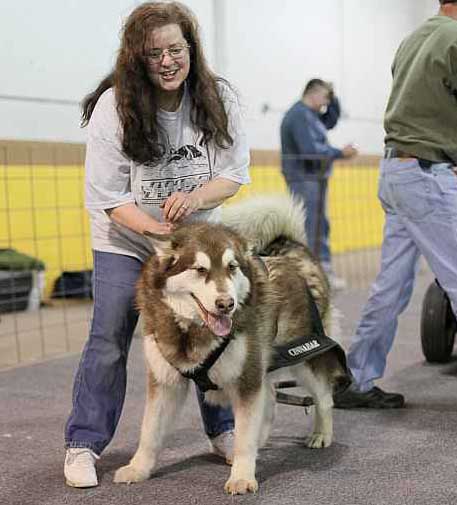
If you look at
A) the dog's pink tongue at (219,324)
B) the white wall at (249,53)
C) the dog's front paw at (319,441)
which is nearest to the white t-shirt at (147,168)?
the dog's pink tongue at (219,324)

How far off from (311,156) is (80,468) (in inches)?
172

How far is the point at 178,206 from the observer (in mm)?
2434

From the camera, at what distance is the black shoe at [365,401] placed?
3.45 metres

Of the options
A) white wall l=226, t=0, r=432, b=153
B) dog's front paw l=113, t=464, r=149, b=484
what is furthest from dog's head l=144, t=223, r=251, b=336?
A: white wall l=226, t=0, r=432, b=153

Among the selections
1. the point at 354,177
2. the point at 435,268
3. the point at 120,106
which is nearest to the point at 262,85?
the point at 354,177

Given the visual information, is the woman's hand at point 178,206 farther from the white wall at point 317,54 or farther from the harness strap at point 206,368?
the white wall at point 317,54

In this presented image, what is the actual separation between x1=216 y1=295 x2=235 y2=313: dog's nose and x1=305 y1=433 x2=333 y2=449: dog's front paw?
3.02 ft

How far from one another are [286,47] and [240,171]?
271 inches

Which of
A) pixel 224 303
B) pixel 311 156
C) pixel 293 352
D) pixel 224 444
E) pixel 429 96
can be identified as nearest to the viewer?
pixel 224 303

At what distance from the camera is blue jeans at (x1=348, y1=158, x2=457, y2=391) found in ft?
10.3

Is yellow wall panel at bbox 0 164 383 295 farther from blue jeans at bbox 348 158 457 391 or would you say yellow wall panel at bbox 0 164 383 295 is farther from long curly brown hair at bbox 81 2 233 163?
long curly brown hair at bbox 81 2 233 163

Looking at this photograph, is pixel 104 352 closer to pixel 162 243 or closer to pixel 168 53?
pixel 162 243

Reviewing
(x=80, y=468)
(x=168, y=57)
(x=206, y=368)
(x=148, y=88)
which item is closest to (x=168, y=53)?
(x=168, y=57)

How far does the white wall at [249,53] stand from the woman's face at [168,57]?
3202 mm
